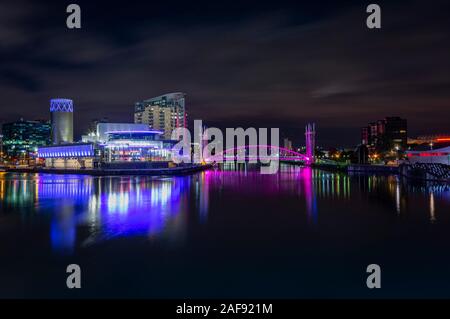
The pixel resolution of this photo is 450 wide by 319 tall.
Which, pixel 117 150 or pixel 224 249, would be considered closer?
pixel 224 249

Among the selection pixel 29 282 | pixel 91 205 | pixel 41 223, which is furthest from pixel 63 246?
pixel 91 205

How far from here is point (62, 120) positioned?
260ft

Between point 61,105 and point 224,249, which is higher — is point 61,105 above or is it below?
above

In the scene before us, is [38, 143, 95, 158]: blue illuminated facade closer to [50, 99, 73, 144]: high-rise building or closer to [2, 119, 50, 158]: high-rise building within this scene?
[50, 99, 73, 144]: high-rise building

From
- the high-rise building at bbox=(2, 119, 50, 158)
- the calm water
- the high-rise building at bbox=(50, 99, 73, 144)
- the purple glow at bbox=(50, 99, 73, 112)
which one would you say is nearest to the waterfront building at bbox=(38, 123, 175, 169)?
the high-rise building at bbox=(50, 99, 73, 144)

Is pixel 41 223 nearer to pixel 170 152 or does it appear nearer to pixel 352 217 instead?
pixel 352 217

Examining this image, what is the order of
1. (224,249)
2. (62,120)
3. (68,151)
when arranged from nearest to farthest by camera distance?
(224,249) < (68,151) < (62,120)

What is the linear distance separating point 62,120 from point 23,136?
41.7 metres

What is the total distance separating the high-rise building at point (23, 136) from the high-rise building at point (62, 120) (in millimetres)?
33013

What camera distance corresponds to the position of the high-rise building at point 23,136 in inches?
4257

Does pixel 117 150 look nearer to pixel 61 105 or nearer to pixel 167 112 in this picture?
pixel 61 105

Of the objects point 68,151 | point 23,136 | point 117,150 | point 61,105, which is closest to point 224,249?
point 117,150

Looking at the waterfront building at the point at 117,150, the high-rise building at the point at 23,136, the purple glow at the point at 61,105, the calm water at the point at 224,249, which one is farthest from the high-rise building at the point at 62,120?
the calm water at the point at 224,249
